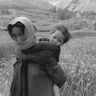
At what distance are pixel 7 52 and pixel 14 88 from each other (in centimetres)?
717

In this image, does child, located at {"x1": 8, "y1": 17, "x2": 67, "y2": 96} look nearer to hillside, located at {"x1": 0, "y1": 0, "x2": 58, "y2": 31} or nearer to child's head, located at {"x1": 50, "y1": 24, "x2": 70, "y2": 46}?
child's head, located at {"x1": 50, "y1": 24, "x2": 70, "y2": 46}

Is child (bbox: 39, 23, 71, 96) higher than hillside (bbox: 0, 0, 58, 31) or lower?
higher

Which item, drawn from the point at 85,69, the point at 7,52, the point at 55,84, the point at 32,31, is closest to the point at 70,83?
the point at 85,69

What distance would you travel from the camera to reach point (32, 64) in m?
1.74

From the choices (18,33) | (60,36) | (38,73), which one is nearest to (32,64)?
(38,73)

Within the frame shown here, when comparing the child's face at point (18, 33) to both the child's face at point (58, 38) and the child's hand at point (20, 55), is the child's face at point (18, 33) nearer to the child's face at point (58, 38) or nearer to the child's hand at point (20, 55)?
the child's hand at point (20, 55)

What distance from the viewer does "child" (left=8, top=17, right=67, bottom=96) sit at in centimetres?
167

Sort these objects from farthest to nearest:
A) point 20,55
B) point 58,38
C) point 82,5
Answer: point 82,5, point 58,38, point 20,55

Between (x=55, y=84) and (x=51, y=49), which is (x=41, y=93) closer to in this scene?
(x=55, y=84)

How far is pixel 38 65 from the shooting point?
1.74 metres

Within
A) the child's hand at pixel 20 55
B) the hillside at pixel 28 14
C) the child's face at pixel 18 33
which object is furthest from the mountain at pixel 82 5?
the child's face at pixel 18 33

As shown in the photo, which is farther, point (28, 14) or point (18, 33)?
point (28, 14)

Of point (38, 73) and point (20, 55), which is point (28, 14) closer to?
point (20, 55)

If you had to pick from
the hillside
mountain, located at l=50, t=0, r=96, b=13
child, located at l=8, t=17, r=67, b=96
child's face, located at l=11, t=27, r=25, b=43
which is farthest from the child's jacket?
mountain, located at l=50, t=0, r=96, b=13
